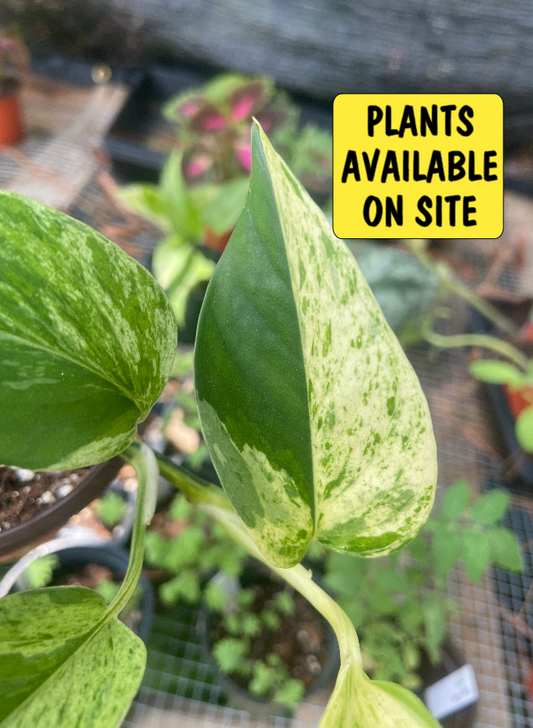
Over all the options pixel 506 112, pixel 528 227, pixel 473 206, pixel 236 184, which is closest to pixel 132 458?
pixel 473 206

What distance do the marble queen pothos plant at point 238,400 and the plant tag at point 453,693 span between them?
29cm

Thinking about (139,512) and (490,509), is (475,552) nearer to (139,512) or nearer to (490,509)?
(490,509)

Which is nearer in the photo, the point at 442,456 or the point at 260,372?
the point at 260,372

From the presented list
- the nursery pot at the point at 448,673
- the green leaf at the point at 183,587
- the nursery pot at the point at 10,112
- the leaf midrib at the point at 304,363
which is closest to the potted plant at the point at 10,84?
the nursery pot at the point at 10,112

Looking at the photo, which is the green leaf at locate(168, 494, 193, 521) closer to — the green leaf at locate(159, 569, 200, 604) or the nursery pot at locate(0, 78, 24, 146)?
the green leaf at locate(159, 569, 200, 604)

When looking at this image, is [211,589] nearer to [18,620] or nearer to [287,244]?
[18,620]

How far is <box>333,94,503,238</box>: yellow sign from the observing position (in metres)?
0.37

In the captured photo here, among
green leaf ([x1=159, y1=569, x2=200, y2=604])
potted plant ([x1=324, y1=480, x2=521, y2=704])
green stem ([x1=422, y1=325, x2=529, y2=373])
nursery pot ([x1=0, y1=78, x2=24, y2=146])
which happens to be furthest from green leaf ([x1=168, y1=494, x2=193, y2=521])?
nursery pot ([x1=0, y1=78, x2=24, y2=146])

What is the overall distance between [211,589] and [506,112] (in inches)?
45.1

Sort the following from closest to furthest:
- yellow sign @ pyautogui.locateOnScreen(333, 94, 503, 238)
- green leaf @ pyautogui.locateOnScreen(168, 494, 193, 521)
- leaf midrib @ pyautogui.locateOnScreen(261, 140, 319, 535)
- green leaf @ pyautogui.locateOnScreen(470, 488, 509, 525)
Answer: leaf midrib @ pyautogui.locateOnScreen(261, 140, 319, 535) < yellow sign @ pyautogui.locateOnScreen(333, 94, 503, 238) < green leaf @ pyautogui.locateOnScreen(470, 488, 509, 525) < green leaf @ pyautogui.locateOnScreen(168, 494, 193, 521)

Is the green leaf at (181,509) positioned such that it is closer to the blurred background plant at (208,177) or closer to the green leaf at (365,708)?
the blurred background plant at (208,177)

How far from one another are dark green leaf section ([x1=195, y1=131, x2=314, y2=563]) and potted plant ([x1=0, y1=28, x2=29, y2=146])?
100 centimetres

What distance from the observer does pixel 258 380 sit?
0.22 m

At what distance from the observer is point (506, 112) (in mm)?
1126
